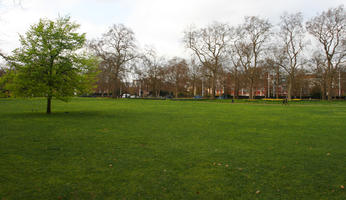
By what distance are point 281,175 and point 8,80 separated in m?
17.5

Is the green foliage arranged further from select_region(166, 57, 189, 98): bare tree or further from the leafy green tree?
select_region(166, 57, 189, 98): bare tree

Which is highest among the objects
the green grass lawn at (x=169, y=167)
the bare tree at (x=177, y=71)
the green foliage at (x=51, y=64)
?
the bare tree at (x=177, y=71)

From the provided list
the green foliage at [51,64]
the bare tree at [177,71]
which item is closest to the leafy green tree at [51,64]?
the green foliage at [51,64]

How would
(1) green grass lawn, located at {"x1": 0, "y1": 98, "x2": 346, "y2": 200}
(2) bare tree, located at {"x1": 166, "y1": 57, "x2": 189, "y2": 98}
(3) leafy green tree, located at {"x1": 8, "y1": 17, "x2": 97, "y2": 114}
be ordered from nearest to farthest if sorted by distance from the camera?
(1) green grass lawn, located at {"x1": 0, "y1": 98, "x2": 346, "y2": 200} < (3) leafy green tree, located at {"x1": 8, "y1": 17, "x2": 97, "y2": 114} < (2) bare tree, located at {"x1": 166, "y1": 57, "x2": 189, "y2": 98}

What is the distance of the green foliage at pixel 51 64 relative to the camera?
1612cm

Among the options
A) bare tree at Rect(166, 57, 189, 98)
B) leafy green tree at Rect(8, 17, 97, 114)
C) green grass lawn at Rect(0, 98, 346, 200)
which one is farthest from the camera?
bare tree at Rect(166, 57, 189, 98)

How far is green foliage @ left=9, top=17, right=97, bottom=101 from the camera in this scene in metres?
16.1

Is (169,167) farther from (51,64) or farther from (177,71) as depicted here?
(177,71)

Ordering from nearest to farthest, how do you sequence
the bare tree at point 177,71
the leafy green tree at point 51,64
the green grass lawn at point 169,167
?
the green grass lawn at point 169,167 → the leafy green tree at point 51,64 → the bare tree at point 177,71

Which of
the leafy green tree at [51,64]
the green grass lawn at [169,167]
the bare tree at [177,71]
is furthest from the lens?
the bare tree at [177,71]

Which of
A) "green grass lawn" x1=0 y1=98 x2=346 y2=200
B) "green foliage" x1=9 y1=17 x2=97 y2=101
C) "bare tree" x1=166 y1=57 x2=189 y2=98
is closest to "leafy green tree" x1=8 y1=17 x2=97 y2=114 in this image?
"green foliage" x1=9 y1=17 x2=97 y2=101

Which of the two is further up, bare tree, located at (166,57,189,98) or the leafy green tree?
bare tree, located at (166,57,189,98)

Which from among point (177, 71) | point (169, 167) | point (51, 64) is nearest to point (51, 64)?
point (51, 64)

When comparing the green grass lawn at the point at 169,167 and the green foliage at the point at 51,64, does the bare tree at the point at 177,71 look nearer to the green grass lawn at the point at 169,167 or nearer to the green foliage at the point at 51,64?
the green foliage at the point at 51,64
